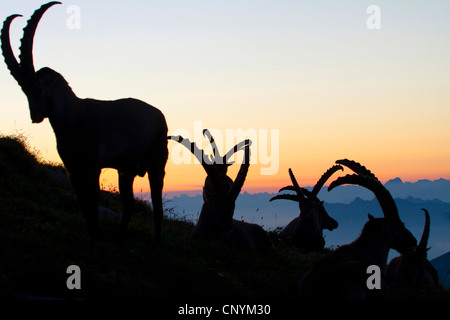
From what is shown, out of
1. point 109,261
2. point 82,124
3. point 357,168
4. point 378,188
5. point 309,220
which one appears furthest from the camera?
point 309,220

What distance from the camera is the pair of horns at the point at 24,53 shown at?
8.89 m

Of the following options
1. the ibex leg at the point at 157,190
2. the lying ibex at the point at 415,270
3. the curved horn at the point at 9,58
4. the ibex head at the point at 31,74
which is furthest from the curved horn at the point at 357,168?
the curved horn at the point at 9,58

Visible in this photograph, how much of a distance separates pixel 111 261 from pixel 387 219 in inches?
199

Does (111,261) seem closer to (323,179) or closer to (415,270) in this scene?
(415,270)

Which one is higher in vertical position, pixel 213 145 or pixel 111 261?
pixel 213 145

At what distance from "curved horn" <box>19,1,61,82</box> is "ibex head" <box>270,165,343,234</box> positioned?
33.6 feet

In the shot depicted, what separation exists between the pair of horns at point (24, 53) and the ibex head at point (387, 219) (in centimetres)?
574

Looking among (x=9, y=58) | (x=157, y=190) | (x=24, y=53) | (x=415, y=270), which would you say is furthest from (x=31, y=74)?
(x=415, y=270)

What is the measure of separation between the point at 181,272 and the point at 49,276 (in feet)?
8.03

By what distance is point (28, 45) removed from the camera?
8891 millimetres

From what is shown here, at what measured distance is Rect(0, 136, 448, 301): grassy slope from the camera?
8273mm

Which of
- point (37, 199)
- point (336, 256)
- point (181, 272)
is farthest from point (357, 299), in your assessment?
point (37, 199)

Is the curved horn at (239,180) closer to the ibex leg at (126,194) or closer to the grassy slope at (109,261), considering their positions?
the grassy slope at (109,261)
